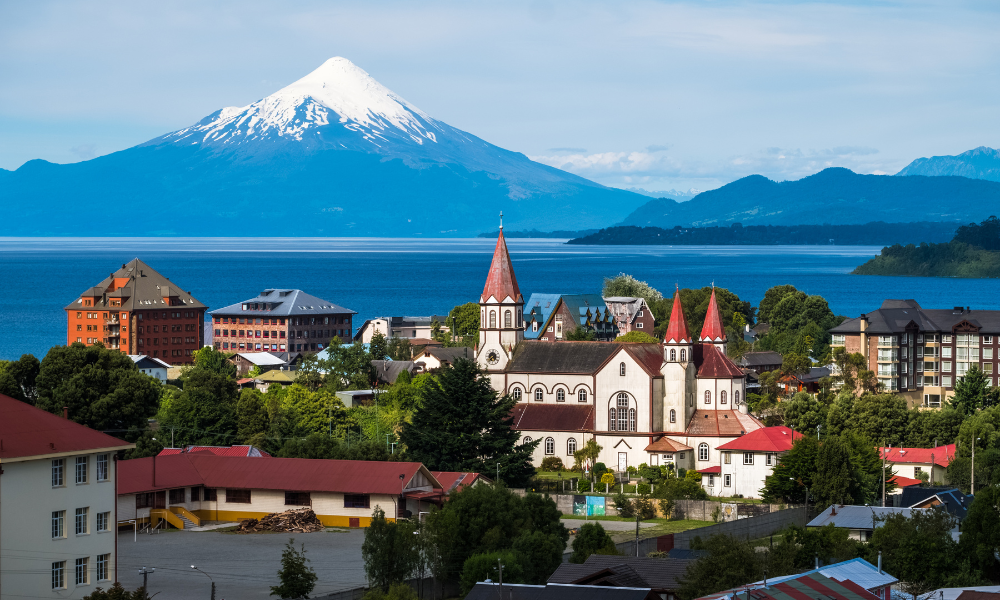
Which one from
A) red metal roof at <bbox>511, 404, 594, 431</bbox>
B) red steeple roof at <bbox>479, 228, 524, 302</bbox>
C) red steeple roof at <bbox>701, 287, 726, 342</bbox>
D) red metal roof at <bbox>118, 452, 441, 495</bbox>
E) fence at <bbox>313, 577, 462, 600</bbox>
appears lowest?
fence at <bbox>313, 577, 462, 600</bbox>

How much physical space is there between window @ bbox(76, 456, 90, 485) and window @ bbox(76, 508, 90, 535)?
0.80m

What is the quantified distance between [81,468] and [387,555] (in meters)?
9.05

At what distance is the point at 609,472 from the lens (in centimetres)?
7194

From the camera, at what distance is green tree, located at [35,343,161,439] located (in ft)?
208

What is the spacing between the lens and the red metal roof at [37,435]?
122ft

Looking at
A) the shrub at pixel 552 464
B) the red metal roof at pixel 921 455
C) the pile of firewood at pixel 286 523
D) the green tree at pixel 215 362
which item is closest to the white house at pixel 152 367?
the green tree at pixel 215 362

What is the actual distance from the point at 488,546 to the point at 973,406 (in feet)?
152

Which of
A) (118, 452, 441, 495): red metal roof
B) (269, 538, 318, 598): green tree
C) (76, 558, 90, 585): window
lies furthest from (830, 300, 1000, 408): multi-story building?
(76, 558, 90, 585): window

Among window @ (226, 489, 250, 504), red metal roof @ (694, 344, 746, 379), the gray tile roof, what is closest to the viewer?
window @ (226, 489, 250, 504)

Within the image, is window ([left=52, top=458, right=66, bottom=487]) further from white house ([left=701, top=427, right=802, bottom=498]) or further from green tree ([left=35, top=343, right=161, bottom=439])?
white house ([left=701, top=427, right=802, bottom=498])

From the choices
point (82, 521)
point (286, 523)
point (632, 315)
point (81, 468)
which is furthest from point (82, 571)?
point (632, 315)

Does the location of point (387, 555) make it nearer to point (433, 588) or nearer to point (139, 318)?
point (433, 588)

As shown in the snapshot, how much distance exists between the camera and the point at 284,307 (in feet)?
506

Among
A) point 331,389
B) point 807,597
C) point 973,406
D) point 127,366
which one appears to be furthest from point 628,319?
point 807,597
